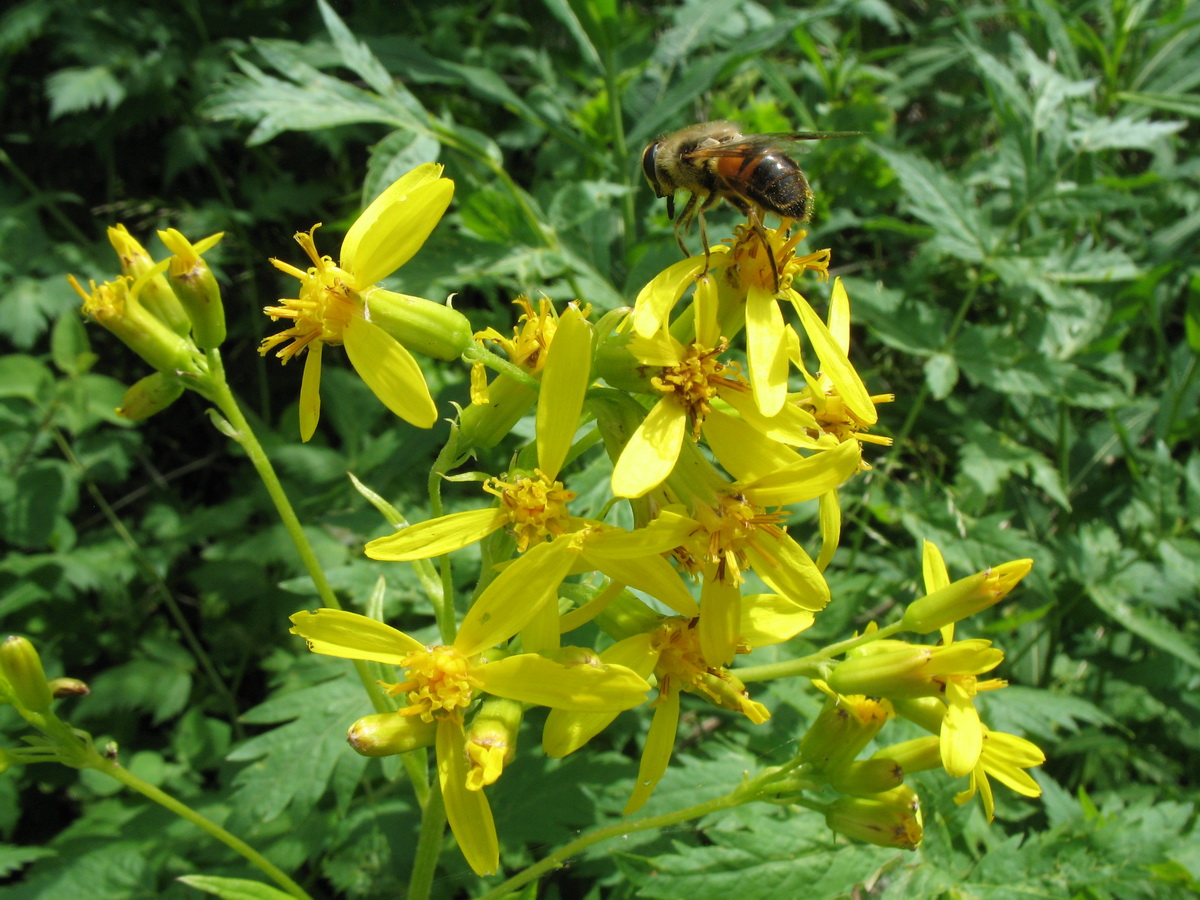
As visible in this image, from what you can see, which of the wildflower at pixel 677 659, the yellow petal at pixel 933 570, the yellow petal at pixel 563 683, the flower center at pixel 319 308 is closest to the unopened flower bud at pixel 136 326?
the flower center at pixel 319 308

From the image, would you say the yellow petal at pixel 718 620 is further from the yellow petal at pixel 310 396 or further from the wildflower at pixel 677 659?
the yellow petal at pixel 310 396

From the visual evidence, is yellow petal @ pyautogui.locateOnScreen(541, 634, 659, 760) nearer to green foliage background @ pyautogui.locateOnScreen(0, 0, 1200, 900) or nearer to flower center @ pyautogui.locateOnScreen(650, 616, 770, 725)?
flower center @ pyautogui.locateOnScreen(650, 616, 770, 725)

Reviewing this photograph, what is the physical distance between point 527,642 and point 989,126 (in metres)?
4.70

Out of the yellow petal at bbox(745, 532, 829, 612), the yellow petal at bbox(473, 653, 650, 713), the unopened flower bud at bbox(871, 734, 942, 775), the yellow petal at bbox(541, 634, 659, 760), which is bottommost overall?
the unopened flower bud at bbox(871, 734, 942, 775)

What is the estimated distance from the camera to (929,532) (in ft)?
9.25

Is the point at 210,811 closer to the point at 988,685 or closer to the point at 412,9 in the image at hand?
the point at 988,685

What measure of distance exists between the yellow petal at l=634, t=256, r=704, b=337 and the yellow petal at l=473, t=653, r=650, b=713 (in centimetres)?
61

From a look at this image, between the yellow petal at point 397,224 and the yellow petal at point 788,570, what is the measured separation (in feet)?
2.90

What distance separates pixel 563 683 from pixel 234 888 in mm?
856

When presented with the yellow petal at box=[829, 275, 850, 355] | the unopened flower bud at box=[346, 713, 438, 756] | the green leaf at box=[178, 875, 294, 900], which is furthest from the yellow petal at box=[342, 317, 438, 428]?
the green leaf at box=[178, 875, 294, 900]

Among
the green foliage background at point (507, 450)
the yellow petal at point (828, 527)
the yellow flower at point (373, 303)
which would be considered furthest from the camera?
the green foliage background at point (507, 450)

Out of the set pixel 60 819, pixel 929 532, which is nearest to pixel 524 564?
pixel 929 532

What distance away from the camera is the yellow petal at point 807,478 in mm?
1521

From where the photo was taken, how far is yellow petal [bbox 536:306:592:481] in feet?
4.99
